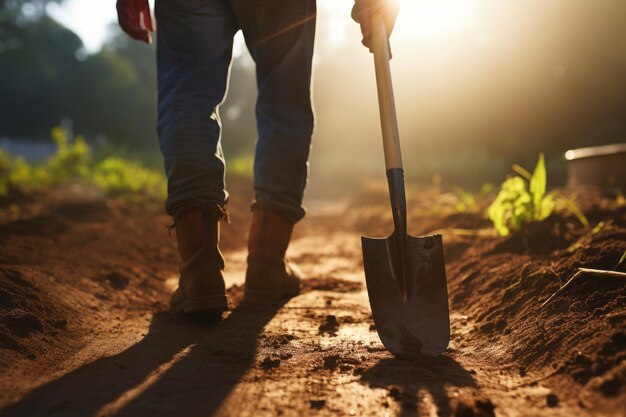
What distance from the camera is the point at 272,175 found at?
2150 mm

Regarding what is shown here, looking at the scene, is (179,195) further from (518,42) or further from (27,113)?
(27,113)

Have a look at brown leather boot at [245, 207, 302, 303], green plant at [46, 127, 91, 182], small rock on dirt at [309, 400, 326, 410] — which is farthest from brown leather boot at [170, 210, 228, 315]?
green plant at [46, 127, 91, 182]

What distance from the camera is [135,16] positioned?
79.0 inches

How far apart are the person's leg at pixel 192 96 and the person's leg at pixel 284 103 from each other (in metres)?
0.21

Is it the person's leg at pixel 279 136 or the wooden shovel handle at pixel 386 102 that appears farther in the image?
the person's leg at pixel 279 136

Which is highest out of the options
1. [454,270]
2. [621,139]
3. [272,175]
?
[621,139]

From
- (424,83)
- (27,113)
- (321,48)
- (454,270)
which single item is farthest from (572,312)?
(27,113)

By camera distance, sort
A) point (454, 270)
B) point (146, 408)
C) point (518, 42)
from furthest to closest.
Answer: point (518, 42) < point (454, 270) < point (146, 408)

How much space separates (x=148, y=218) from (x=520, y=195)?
3.18 meters

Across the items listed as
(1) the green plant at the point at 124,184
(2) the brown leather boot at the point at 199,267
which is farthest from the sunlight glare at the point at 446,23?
(2) the brown leather boot at the point at 199,267

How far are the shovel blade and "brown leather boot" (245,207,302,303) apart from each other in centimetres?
62

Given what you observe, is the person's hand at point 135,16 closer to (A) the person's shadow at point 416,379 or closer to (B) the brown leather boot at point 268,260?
(B) the brown leather boot at point 268,260

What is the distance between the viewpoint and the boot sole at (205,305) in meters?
1.71

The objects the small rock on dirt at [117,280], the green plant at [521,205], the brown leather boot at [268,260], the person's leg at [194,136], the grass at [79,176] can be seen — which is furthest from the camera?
the grass at [79,176]
